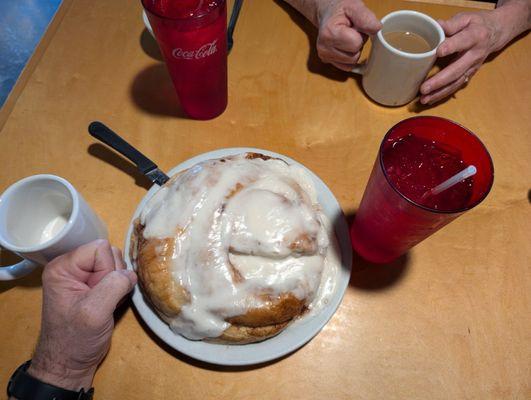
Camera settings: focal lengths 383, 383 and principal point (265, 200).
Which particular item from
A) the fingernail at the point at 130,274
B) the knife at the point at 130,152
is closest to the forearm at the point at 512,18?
the knife at the point at 130,152

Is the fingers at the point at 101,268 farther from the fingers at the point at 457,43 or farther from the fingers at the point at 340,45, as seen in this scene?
the fingers at the point at 457,43

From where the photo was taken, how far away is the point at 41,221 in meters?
Answer: 0.83

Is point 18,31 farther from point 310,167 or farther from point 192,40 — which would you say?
point 310,167

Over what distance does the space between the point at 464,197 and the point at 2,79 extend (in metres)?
1.64

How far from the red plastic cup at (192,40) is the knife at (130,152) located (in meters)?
0.20

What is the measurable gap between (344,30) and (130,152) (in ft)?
2.16

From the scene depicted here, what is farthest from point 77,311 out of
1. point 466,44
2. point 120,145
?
point 466,44

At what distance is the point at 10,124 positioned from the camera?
1090mm

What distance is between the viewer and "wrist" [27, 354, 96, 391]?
2.34 ft

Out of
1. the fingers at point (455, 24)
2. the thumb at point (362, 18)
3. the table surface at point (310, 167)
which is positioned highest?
the thumb at point (362, 18)

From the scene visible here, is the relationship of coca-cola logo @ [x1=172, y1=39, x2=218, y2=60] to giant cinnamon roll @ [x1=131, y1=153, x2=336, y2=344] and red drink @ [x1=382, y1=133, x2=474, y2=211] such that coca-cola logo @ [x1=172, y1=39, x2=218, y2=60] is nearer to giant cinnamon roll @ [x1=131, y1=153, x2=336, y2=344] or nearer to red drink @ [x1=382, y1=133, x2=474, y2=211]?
giant cinnamon roll @ [x1=131, y1=153, x2=336, y2=344]

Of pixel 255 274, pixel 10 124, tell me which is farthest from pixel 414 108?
pixel 10 124

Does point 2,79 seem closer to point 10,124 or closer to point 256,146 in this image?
point 10,124

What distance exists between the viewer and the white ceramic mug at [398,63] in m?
0.96
